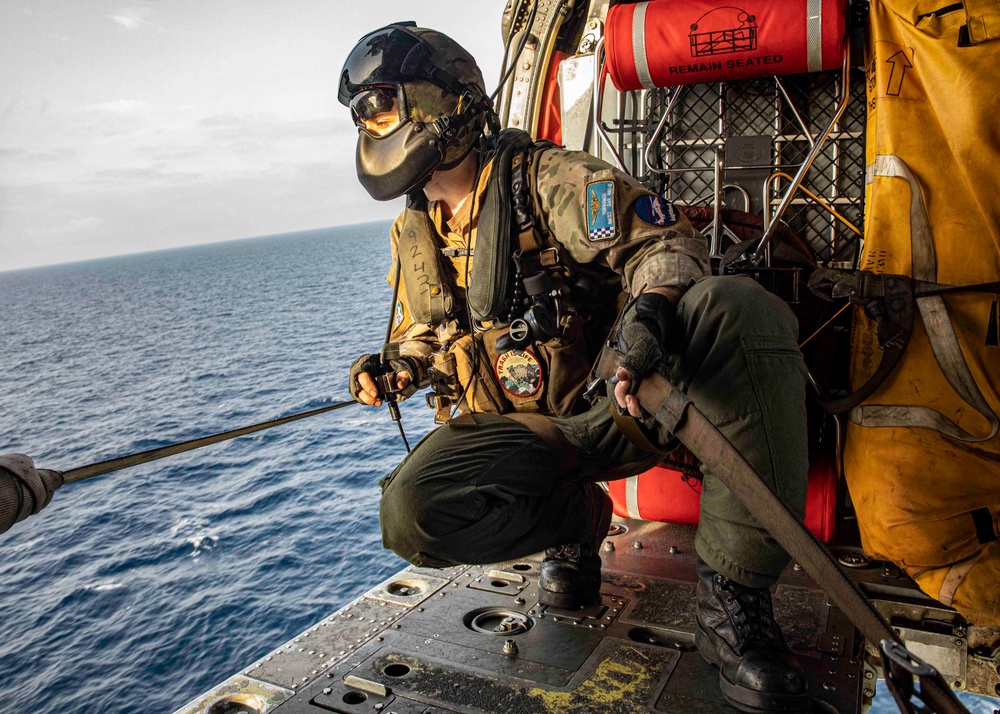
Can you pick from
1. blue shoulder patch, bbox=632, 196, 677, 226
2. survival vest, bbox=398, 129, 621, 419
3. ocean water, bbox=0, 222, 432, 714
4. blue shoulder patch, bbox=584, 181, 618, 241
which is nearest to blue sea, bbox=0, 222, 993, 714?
ocean water, bbox=0, 222, 432, 714

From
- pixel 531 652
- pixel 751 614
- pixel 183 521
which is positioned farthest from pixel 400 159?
pixel 183 521

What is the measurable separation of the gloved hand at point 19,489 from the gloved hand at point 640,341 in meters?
1.24

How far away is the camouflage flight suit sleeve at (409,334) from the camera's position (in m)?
3.12

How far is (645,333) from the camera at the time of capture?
1.91m

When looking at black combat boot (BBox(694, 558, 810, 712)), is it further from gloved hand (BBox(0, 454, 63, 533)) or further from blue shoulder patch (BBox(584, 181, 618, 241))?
gloved hand (BBox(0, 454, 63, 533))

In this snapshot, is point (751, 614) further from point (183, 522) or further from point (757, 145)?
point (183, 522)

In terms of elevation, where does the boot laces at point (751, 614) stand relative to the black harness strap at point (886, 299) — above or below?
below

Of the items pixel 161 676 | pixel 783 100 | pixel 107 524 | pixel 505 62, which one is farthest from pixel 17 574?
pixel 783 100

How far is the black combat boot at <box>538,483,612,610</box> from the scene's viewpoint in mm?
2742

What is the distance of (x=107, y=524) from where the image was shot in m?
20.9

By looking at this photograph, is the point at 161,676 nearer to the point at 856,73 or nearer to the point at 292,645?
the point at 292,645

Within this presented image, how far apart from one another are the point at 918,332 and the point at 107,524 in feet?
73.7

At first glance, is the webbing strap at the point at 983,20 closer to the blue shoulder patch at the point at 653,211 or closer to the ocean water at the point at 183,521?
the blue shoulder patch at the point at 653,211

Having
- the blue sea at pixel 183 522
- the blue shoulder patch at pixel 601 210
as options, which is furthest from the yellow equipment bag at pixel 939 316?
the blue sea at pixel 183 522
